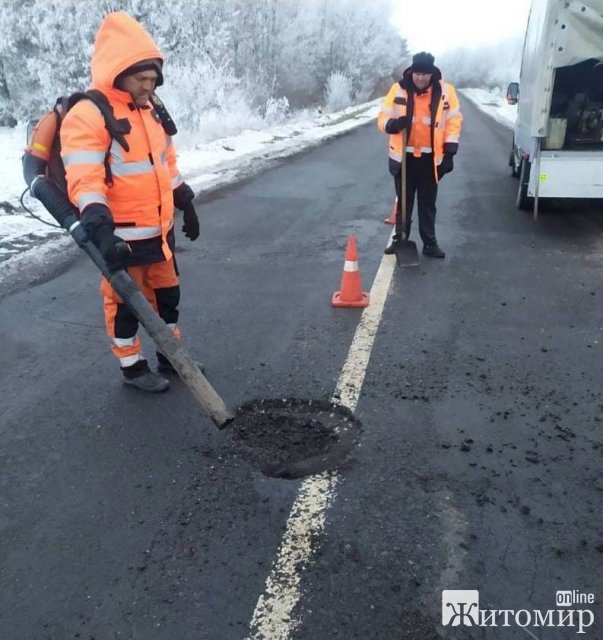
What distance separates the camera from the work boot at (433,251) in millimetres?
6594

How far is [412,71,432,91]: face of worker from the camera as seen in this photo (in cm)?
595

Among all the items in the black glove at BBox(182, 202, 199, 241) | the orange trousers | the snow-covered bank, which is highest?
the black glove at BBox(182, 202, 199, 241)

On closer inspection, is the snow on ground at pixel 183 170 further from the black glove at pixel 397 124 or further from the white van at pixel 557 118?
the white van at pixel 557 118

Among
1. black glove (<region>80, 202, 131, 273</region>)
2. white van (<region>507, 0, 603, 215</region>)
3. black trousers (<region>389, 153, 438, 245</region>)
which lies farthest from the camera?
white van (<region>507, 0, 603, 215</region>)

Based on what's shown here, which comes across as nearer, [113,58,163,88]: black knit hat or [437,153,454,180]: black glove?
[113,58,163,88]: black knit hat

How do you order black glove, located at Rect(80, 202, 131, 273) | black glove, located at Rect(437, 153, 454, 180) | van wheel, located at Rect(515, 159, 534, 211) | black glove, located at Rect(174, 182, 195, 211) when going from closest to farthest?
black glove, located at Rect(80, 202, 131, 273) → black glove, located at Rect(174, 182, 195, 211) → black glove, located at Rect(437, 153, 454, 180) → van wheel, located at Rect(515, 159, 534, 211)

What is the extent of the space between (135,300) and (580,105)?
8.49 meters

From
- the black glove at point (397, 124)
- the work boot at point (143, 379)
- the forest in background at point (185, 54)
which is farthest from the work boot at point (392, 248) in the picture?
the forest in background at point (185, 54)

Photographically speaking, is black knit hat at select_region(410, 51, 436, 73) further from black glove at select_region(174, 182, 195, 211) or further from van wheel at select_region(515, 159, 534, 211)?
black glove at select_region(174, 182, 195, 211)

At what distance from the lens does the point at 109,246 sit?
3.07 metres

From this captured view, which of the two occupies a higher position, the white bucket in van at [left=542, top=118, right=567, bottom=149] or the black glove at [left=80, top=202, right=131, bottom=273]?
the black glove at [left=80, top=202, right=131, bottom=273]

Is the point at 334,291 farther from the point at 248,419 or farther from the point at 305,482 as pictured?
the point at 305,482

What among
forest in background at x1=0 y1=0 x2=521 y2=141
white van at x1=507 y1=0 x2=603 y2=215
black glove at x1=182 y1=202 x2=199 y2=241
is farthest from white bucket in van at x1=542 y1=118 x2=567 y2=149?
forest in background at x1=0 y1=0 x2=521 y2=141

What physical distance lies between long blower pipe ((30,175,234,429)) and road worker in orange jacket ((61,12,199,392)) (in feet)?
0.33
